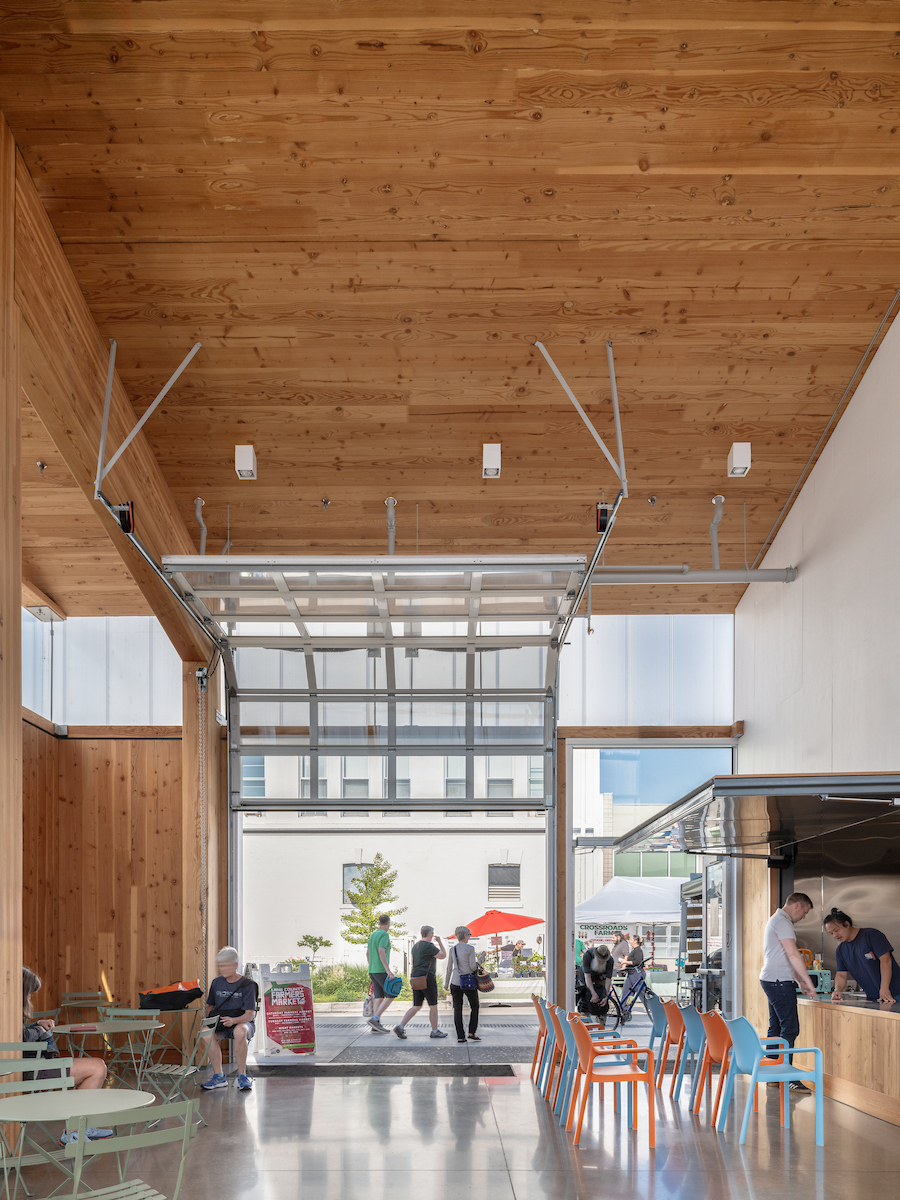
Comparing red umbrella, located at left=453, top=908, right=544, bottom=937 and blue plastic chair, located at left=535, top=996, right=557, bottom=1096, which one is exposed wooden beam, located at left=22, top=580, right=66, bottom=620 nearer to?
red umbrella, located at left=453, top=908, right=544, bottom=937

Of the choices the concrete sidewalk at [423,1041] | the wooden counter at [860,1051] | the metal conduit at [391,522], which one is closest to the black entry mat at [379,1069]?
the concrete sidewalk at [423,1041]

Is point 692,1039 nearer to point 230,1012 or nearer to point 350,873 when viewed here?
point 230,1012

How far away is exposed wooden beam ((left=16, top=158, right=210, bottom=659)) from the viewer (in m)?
7.52

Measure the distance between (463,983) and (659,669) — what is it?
3.99 meters

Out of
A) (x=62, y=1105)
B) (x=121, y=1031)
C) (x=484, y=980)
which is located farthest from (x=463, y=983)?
(x=62, y=1105)

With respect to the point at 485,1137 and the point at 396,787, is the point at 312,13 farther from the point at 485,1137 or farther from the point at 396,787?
the point at 396,787

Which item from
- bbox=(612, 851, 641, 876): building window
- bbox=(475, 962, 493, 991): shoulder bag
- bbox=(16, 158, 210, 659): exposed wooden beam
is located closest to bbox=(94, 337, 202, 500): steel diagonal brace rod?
bbox=(16, 158, 210, 659): exposed wooden beam

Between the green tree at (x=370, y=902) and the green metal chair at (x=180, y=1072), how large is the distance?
6.98 ft

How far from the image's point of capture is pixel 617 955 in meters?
→ 13.3

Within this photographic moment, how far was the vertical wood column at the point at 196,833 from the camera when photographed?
464 inches

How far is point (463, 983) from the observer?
12.3 m

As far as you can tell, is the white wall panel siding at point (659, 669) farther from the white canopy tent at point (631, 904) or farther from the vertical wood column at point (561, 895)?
the white canopy tent at point (631, 904)

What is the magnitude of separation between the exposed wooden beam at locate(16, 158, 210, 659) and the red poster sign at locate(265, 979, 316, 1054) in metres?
4.29

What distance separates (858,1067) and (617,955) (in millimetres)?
4149
